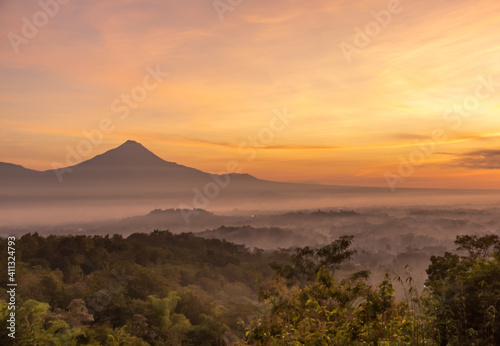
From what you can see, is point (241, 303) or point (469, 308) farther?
point (241, 303)

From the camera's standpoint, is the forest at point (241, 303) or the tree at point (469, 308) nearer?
the tree at point (469, 308)

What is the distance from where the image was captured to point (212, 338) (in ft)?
111

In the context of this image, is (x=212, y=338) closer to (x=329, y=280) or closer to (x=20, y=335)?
(x=20, y=335)

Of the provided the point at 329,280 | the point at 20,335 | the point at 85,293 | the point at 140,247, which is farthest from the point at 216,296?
the point at 329,280

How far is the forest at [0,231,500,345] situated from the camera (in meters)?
6.18

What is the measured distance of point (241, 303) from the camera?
47.0 metres

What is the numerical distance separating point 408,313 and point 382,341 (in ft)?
3.34

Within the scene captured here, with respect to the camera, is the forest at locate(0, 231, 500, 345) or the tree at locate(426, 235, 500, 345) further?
the forest at locate(0, 231, 500, 345)

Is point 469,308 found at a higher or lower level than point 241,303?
higher

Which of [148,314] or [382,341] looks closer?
[382,341]

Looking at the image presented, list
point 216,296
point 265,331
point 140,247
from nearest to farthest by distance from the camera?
1. point 265,331
2. point 216,296
3. point 140,247

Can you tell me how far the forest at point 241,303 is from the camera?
6.18m

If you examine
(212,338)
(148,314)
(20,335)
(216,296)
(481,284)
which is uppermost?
(481,284)

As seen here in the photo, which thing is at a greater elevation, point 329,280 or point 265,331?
point 329,280
